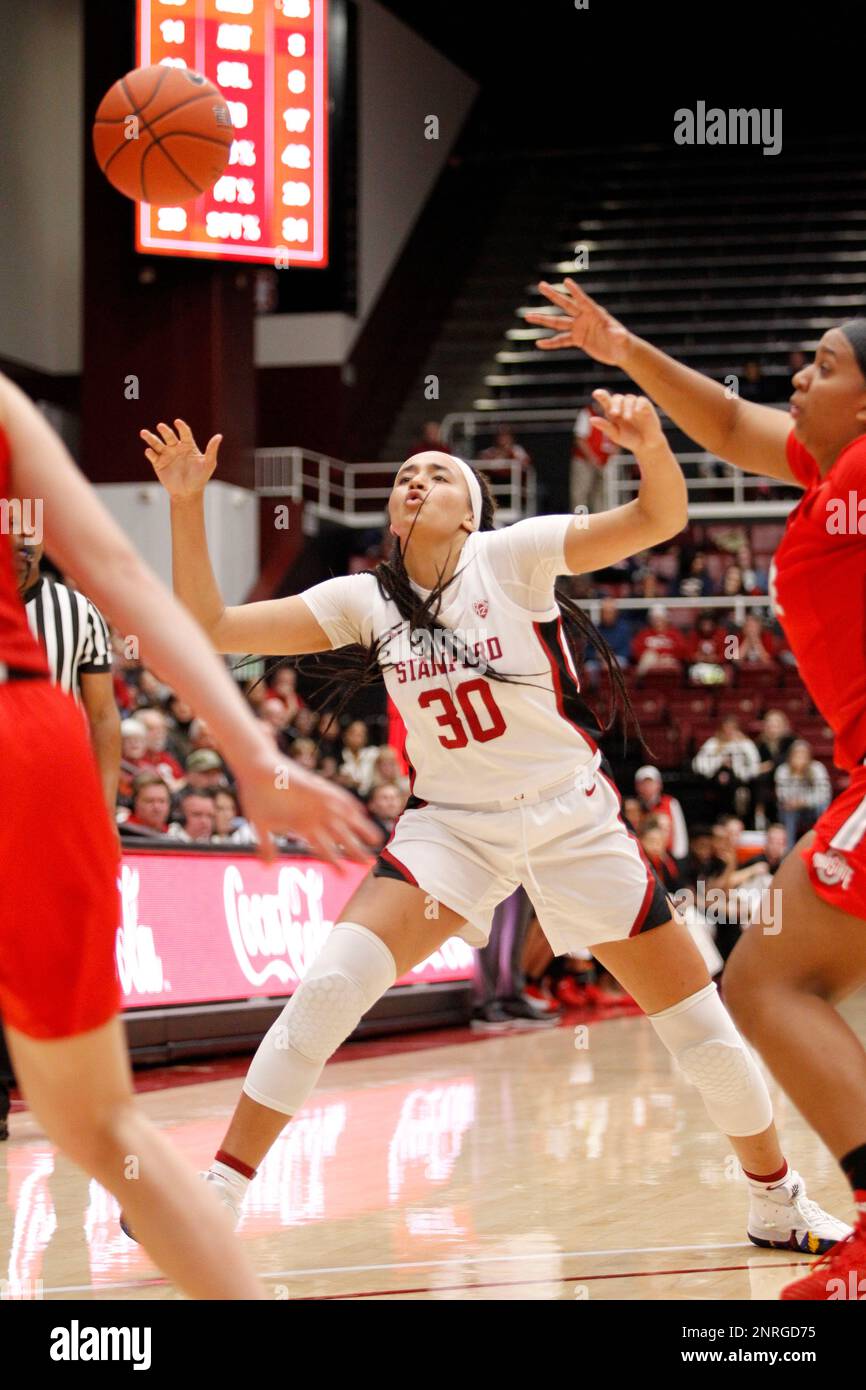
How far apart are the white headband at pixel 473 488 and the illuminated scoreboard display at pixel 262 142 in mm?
11431

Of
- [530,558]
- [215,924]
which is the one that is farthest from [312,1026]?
[215,924]

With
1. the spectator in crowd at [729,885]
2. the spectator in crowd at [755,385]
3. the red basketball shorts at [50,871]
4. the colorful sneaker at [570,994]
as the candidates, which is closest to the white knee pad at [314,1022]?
the red basketball shorts at [50,871]

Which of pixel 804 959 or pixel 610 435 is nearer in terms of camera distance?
pixel 804 959

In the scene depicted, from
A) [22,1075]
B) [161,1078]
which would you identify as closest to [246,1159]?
[22,1075]

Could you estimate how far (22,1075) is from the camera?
7.78ft

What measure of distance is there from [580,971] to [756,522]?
9213mm

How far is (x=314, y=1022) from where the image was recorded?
13.4ft

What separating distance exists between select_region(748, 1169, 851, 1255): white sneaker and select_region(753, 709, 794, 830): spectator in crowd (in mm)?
10856

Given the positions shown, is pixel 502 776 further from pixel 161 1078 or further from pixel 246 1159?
pixel 161 1078

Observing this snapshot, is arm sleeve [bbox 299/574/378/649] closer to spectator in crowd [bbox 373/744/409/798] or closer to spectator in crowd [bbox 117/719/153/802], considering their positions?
spectator in crowd [bbox 117/719/153/802]

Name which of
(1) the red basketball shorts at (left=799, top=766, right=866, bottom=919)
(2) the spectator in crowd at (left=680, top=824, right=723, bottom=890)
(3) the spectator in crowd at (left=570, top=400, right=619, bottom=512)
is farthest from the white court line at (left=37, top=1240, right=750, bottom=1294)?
(3) the spectator in crowd at (left=570, top=400, right=619, bottom=512)

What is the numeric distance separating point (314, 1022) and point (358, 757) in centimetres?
1004

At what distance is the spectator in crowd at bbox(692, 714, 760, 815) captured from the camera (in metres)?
15.3

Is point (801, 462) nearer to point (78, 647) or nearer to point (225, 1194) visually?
point (225, 1194)
